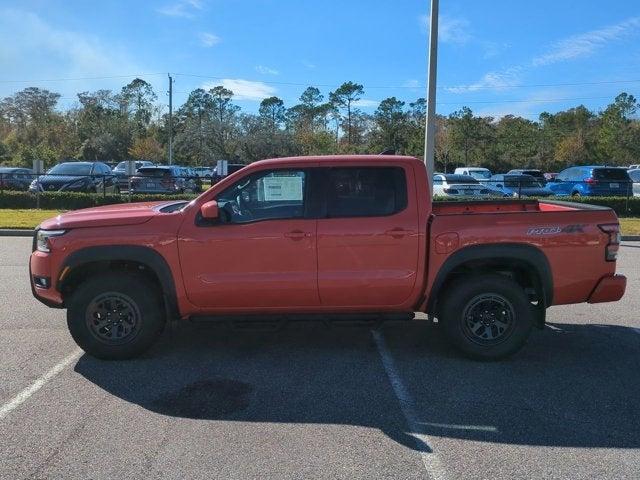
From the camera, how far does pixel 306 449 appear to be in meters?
3.74

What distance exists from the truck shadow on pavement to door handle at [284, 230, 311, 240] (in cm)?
117

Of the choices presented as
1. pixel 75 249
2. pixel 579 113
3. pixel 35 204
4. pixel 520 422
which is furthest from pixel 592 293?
pixel 579 113

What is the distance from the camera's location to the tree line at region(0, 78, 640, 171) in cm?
5806

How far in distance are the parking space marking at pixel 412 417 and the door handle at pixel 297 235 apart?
1.38 m

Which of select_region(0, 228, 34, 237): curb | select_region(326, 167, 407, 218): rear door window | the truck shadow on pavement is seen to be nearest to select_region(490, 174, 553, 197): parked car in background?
select_region(0, 228, 34, 237): curb

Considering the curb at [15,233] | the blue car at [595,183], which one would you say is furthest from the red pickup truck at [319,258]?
the blue car at [595,183]

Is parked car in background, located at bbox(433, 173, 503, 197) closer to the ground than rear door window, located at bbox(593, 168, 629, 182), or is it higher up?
closer to the ground

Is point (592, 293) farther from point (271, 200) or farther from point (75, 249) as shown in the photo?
point (75, 249)

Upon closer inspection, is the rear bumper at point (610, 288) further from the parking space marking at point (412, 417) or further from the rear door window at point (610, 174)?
the rear door window at point (610, 174)

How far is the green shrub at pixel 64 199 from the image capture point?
19859 mm

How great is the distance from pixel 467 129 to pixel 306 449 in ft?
211

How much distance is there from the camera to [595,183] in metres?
24.0

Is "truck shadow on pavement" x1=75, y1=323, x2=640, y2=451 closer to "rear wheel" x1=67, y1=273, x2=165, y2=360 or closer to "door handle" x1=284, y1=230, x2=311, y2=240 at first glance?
"rear wheel" x1=67, y1=273, x2=165, y2=360

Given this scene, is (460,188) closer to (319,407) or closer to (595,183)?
(595,183)
